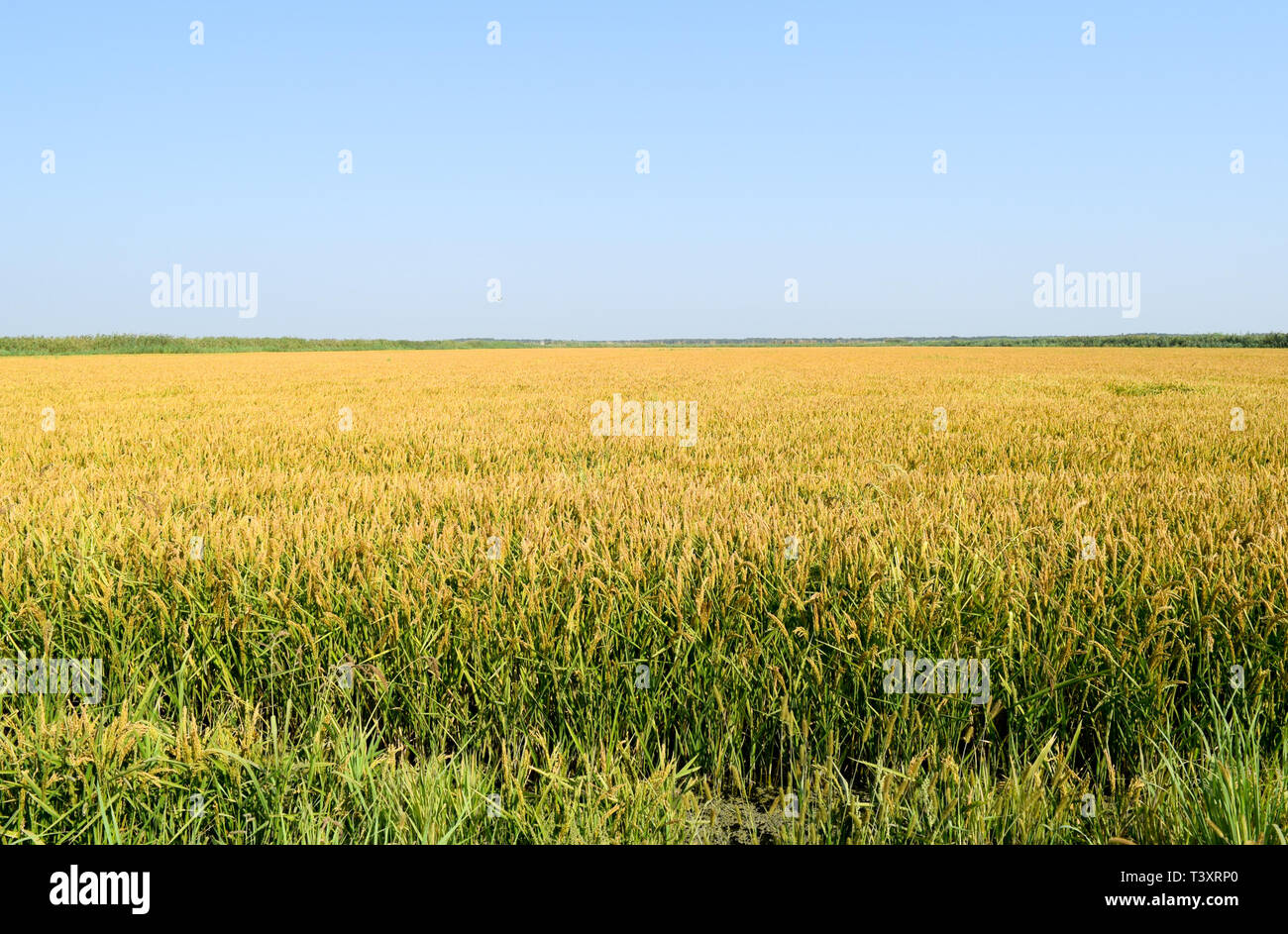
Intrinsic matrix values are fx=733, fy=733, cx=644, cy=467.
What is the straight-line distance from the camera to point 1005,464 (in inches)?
257

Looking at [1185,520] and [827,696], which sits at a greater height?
[1185,520]

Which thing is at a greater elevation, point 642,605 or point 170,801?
point 642,605

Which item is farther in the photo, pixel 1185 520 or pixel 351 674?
pixel 1185 520
